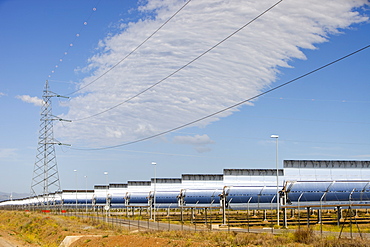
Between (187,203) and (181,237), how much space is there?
129 ft

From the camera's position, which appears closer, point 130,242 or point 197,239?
point 197,239

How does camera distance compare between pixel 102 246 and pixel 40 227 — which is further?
pixel 40 227

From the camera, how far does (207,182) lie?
83.3 meters

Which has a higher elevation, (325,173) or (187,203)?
(325,173)

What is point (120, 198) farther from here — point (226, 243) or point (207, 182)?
point (226, 243)

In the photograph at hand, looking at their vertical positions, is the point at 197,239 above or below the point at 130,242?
above

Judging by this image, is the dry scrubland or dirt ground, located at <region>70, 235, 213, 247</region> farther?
dirt ground, located at <region>70, 235, 213, 247</region>

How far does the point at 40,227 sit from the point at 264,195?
31321 millimetres

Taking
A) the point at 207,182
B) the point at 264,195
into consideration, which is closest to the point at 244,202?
the point at 264,195

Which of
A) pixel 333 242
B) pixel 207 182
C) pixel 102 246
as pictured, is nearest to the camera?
pixel 333 242

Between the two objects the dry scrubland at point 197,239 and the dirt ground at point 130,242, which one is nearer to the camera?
the dry scrubland at point 197,239

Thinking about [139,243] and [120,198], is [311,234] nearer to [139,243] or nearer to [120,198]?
[139,243]

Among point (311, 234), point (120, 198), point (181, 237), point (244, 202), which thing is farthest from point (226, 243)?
point (120, 198)

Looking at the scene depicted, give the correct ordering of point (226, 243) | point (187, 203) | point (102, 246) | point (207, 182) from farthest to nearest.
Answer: point (207, 182)
point (187, 203)
point (102, 246)
point (226, 243)
